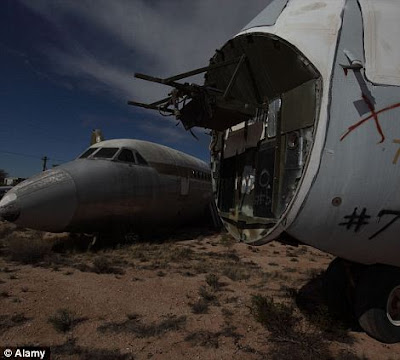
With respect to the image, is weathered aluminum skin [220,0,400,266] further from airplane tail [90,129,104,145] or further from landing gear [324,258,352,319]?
airplane tail [90,129,104,145]

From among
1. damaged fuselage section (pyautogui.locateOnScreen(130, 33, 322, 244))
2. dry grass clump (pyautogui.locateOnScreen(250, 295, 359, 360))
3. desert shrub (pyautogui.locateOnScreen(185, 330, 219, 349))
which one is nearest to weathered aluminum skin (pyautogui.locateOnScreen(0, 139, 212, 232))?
damaged fuselage section (pyautogui.locateOnScreen(130, 33, 322, 244))

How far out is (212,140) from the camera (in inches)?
284

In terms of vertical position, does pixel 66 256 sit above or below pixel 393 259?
below

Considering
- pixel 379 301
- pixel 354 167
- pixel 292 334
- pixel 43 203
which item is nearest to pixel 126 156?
pixel 43 203

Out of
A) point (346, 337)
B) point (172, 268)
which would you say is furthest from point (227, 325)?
point (172, 268)

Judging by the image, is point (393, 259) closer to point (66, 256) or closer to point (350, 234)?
point (350, 234)

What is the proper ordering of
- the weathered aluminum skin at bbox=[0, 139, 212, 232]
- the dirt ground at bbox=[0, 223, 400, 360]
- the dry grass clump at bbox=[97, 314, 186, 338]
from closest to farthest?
the dirt ground at bbox=[0, 223, 400, 360] < the dry grass clump at bbox=[97, 314, 186, 338] < the weathered aluminum skin at bbox=[0, 139, 212, 232]

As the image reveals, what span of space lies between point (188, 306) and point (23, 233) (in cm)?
1234

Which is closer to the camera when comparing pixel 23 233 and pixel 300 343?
pixel 300 343

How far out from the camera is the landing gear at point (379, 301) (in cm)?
493

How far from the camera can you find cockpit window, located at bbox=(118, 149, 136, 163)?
12.6 metres

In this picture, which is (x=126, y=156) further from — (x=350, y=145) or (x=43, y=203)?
(x=350, y=145)

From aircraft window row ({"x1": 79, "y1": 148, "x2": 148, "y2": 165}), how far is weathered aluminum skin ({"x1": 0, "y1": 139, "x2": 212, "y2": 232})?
23 centimetres

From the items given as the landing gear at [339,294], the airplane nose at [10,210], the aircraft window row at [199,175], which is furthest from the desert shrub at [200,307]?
the aircraft window row at [199,175]
